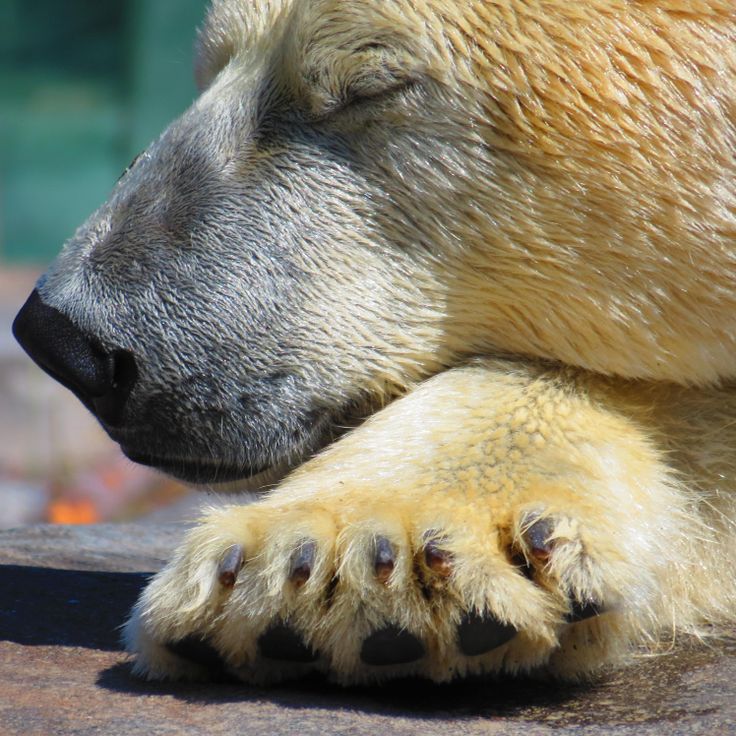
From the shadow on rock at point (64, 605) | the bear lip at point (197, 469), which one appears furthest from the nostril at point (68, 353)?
the shadow on rock at point (64, 605)

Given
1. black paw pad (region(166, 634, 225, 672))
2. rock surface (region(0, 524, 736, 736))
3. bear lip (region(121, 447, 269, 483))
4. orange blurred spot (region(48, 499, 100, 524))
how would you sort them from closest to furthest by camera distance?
rock surface (region(0, 524, 736, 736))
black paw pad (region(166, 634, 225, 672))
bear lip (region(121, 447, 269, 483))
orange blurred spot (region(48, 499, 100, 524))

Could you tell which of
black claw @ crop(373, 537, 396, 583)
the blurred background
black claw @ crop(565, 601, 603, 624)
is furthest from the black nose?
the blurred background

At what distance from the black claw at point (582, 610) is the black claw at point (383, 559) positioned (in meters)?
0.17

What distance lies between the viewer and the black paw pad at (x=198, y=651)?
1201 mm

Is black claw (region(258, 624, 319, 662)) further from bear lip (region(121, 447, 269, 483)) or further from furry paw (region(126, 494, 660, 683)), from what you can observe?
bear lip (region(121, 447, 269, 483))

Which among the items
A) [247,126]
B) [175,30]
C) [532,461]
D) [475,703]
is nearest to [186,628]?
[475,703]

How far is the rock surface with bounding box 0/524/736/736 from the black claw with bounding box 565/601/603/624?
0.10 meters

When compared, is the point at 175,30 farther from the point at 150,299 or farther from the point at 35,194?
the point at 150,299

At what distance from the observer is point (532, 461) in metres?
1.31

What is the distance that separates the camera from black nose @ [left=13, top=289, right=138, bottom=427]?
4.83ft

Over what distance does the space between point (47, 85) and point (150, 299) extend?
576cm

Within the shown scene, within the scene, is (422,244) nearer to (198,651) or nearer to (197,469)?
(197,469)

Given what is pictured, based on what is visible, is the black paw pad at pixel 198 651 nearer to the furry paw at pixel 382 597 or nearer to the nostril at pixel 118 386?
the furry paw at pixel 382 597

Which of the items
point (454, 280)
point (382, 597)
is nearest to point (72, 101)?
point (454, 280)
